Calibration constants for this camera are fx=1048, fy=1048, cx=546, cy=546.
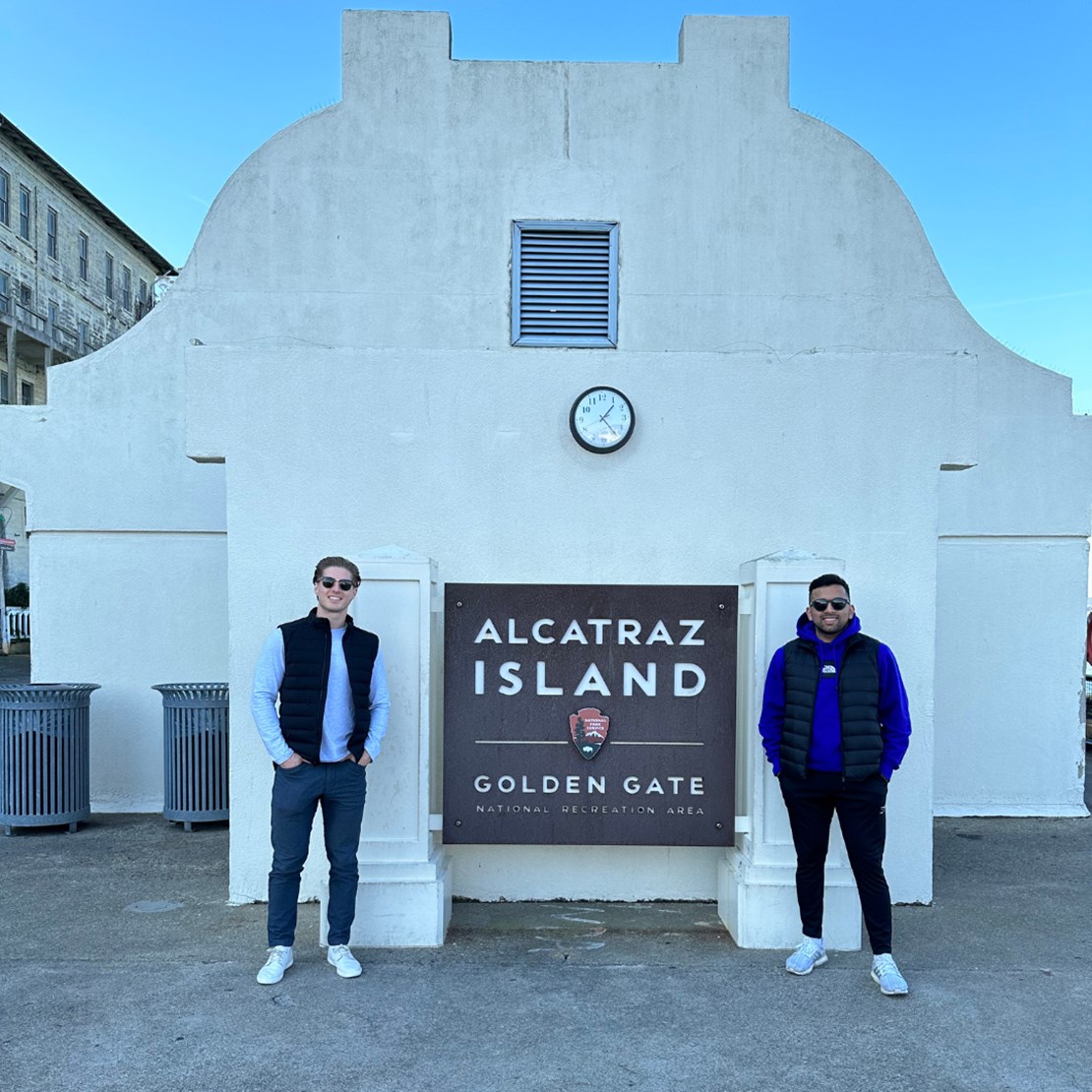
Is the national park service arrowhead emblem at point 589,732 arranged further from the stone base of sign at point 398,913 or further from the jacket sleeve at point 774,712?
the stone base of sign at point 398,913

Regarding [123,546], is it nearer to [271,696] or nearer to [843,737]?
[271,696]

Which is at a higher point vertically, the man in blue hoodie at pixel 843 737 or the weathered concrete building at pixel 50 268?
the weathered concrete building at pixel 50 268

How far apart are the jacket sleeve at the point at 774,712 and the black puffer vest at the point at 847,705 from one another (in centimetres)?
5

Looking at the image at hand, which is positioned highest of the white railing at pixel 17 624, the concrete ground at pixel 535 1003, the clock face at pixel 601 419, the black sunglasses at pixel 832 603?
the clock face at pixel 601 419

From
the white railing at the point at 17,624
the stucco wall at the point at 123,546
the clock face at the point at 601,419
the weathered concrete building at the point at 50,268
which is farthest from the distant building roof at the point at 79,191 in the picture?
the clock face at the point at 601,419

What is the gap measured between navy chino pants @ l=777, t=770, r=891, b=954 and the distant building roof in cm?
3082

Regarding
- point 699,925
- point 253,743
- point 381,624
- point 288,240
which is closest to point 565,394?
point 381,624

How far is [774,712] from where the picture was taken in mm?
5301

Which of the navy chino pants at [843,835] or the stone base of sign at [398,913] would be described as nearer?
the navy chino pants at [843,835]

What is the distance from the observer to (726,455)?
6.32 meters

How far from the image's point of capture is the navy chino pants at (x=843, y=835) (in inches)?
201

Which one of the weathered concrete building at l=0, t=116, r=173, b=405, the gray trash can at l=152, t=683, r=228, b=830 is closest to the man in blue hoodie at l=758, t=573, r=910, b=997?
the gray trash can at l=152, t=683, r=228, b=830

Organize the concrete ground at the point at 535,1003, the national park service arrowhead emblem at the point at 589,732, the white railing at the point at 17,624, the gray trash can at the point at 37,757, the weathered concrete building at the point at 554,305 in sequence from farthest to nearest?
the white railing at the point at 17,624, the weathered concrete building at the point at 554,305, the gray trash can at the point at 37,757, the national park service arrowhead emblem at the point at 589,732, the concrete ground at the point at 535,1003

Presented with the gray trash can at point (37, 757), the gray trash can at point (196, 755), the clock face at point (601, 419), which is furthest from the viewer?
the gray trash can at point (196, 755)
